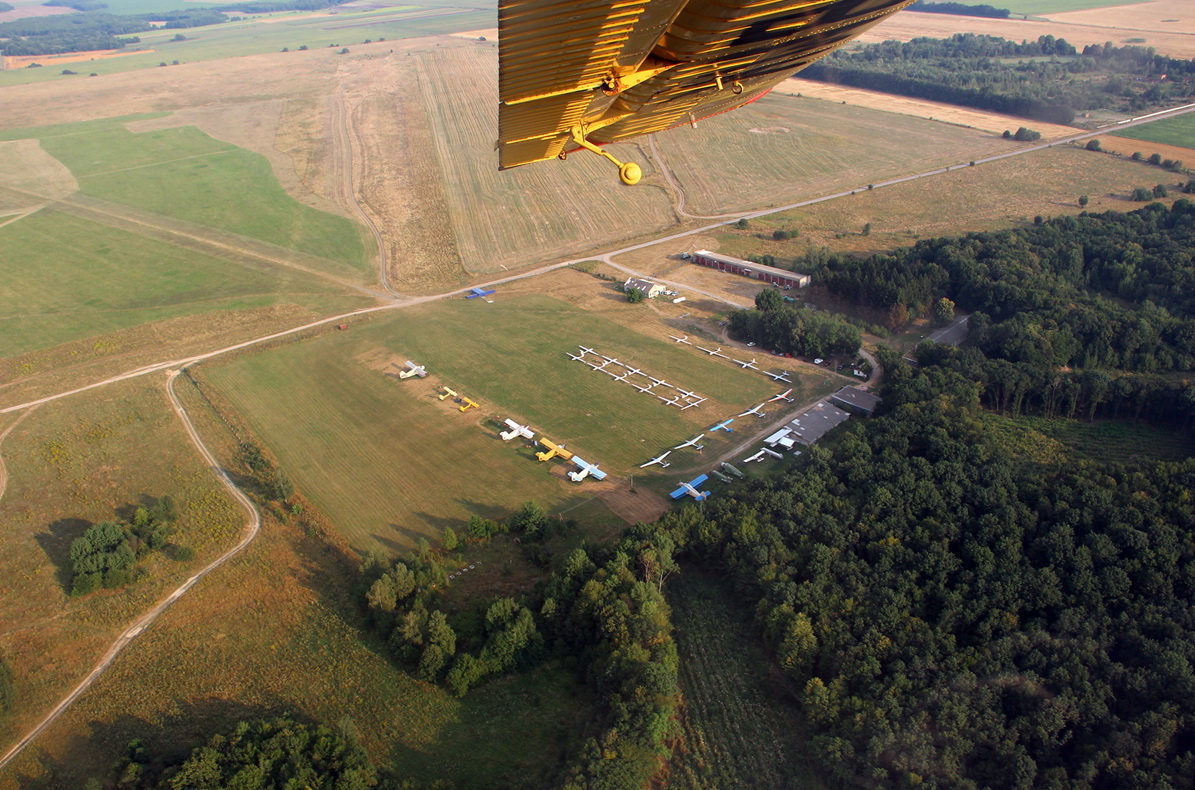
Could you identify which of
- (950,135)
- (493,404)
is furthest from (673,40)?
(950,135)

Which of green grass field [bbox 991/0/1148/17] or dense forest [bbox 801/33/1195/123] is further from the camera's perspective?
green grass field [bbox 991/0/1148/17]

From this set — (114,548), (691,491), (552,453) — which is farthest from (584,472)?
(114,548)

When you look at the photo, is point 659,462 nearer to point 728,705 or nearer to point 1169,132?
point 728,705

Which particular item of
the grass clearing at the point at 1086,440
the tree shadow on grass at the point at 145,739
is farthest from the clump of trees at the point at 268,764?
the grass clearing at the point at 1086,440

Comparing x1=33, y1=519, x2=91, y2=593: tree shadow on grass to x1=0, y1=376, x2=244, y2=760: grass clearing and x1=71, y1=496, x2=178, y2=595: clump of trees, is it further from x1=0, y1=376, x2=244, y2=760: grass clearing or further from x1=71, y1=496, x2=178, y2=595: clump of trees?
x1=71, y1=496, x2=178, y2=595: clump of trees

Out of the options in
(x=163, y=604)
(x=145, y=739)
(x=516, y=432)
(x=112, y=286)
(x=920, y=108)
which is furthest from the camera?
(x=920, y=108)

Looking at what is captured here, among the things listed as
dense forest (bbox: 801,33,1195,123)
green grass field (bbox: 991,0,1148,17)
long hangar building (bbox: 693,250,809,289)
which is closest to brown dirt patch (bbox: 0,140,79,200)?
long hangar building (bbox: 693,250,809,289)
